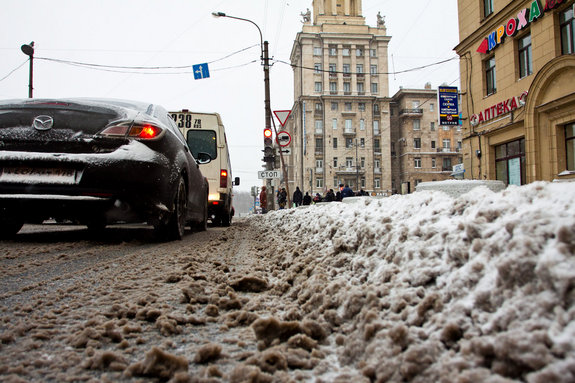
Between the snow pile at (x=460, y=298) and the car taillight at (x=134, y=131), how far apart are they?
102 inches

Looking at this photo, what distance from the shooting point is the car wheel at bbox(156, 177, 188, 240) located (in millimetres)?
4618

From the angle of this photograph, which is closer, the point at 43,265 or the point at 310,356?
the point at 310,356

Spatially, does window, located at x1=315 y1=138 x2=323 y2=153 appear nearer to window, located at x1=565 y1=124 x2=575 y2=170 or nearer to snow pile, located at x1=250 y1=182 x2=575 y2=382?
window, located at x1=565 y1=124 x2=575 y2=170

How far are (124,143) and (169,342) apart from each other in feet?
9.23

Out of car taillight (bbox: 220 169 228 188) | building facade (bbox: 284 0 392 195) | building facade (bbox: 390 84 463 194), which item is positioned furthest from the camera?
building facade (bbox: 390 84 463 194)

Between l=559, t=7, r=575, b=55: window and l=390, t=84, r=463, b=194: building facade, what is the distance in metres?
49.7

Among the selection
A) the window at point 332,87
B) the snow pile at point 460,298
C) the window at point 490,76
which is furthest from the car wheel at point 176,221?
the window at point 332,87

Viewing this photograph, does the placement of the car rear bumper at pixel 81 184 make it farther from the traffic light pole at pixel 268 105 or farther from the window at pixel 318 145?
the window at pixel 318 145

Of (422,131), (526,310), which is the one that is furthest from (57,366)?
(422,131)

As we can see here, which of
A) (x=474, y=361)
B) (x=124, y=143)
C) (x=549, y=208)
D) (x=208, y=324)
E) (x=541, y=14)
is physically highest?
(x=541, y=14)

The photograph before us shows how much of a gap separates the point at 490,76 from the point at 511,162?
13.0 ft

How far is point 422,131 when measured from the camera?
63156 millimetres

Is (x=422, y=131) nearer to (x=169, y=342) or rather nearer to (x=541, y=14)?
(x=541, y=14)

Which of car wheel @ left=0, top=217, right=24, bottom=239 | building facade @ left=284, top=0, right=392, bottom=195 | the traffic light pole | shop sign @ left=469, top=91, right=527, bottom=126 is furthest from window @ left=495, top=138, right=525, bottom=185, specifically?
building facade @ left=284, top=0, right=392, bottom=195
